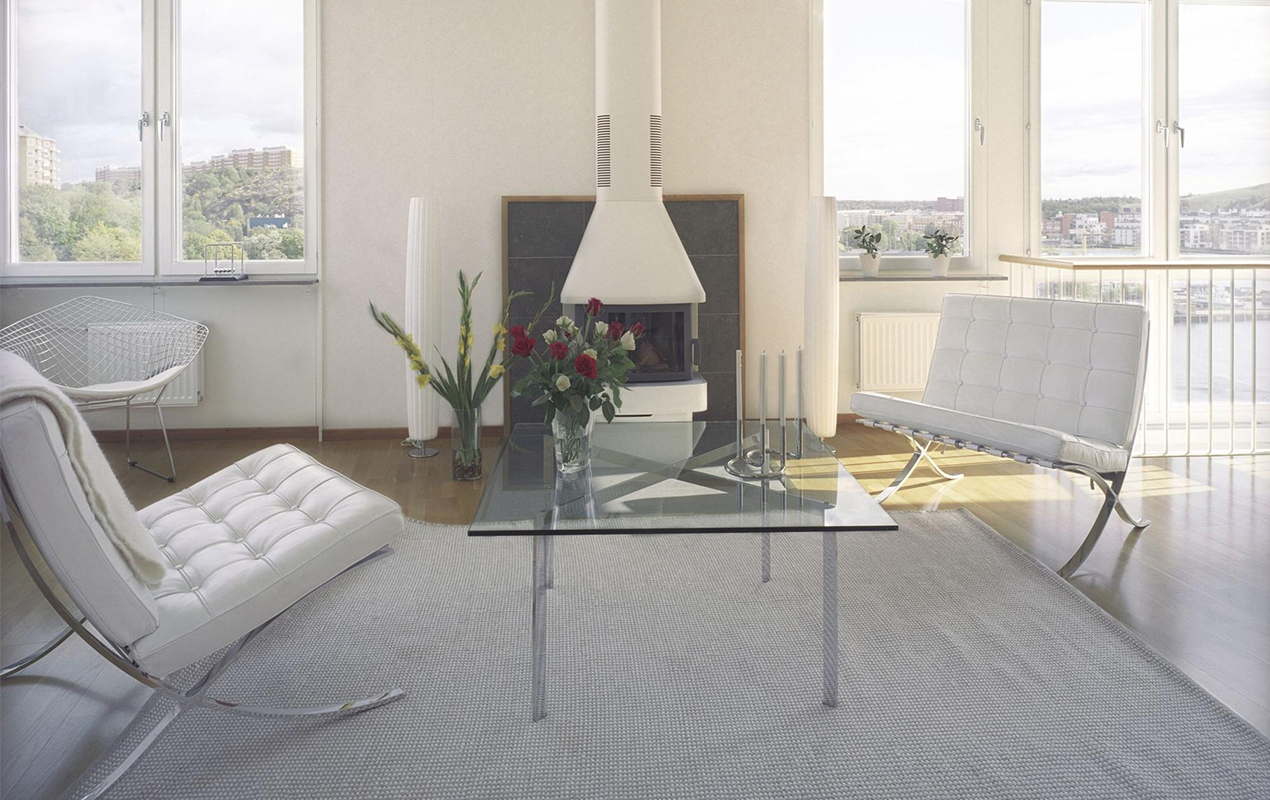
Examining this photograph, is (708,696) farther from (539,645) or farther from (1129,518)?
(1129,518)

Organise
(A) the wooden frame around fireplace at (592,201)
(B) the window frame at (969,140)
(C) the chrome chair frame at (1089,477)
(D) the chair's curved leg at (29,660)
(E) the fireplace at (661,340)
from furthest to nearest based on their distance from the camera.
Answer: (B) the window frame at (969,140)
(A) the wooden frame around fireplace at (592,201)
(E) the fireplace at (661,340)
(C) the chrome chair frame at (1089,477)
(D) the chair's curved leg at (29,660)

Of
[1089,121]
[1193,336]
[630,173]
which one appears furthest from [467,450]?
[1193,336]

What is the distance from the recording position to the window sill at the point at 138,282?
5.04 m

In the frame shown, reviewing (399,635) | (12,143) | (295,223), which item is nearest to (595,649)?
(399,635)

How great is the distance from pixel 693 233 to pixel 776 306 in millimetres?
630

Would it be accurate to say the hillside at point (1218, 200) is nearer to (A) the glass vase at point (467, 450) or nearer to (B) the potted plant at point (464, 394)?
(B) the potted plant at point (464, 394)

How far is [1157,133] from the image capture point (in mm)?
5859

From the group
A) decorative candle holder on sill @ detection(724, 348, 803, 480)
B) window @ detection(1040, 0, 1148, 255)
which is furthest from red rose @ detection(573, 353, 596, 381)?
window @ detection(1040, 0, 1148, 255)

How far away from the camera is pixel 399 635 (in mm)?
2754

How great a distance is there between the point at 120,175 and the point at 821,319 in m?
3.80

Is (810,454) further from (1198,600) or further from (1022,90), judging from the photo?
(1022,90)

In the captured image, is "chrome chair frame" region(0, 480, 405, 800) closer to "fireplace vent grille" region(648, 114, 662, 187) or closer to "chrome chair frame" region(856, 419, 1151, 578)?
"chrome chair frame" region(856, 419, 1151, 578)

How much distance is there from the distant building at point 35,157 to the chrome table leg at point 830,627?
16.0 feet

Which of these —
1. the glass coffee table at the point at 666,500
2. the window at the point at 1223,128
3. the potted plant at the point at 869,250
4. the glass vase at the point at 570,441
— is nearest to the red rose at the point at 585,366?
the glass vase at the point at 570,441
